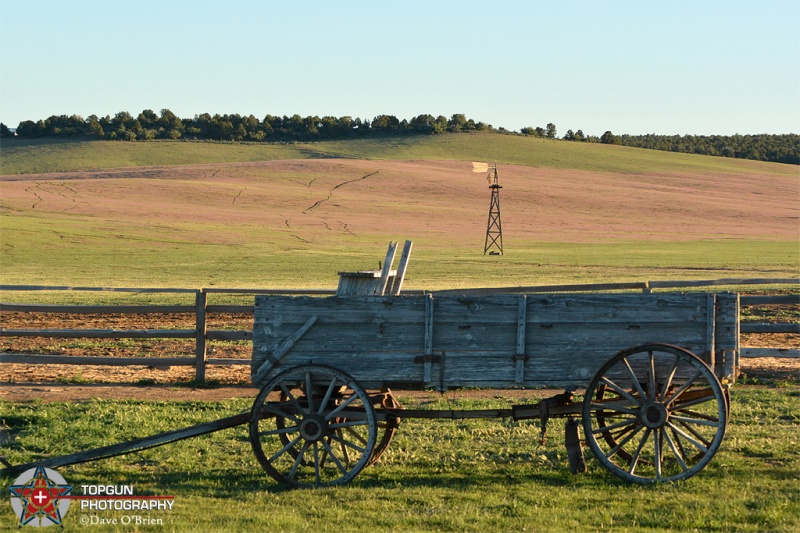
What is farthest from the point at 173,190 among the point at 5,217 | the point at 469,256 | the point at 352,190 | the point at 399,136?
the point at 399,136

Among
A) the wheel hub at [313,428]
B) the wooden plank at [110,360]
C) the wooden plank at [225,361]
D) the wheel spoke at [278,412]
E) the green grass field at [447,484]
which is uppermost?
the wheel spoke at [278,412]

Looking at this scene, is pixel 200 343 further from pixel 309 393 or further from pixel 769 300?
pixel 769 300

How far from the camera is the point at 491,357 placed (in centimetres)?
629

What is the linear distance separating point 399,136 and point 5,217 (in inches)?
3066

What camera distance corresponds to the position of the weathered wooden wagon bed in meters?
6.07

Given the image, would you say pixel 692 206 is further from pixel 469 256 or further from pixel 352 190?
pixel 469 256

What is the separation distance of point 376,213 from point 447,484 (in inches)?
2121

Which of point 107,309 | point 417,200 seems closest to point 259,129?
point 417,200

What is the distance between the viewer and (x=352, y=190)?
7225 cm

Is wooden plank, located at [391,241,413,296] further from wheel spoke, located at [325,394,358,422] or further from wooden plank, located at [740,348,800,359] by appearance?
wooden plank, located at [740,348,800,359]

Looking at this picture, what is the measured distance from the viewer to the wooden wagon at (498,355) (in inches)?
239

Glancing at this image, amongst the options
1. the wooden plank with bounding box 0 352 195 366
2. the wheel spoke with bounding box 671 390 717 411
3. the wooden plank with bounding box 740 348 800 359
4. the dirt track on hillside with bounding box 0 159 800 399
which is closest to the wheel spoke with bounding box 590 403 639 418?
the wheel spoke with bounding box 671 390 717 411

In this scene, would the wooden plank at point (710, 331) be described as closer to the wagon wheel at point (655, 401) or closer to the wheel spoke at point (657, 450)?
the wagon wheel at point (655, 401)

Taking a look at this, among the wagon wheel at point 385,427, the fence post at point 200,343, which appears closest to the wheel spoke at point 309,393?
the wagon wheel at point 385,427
